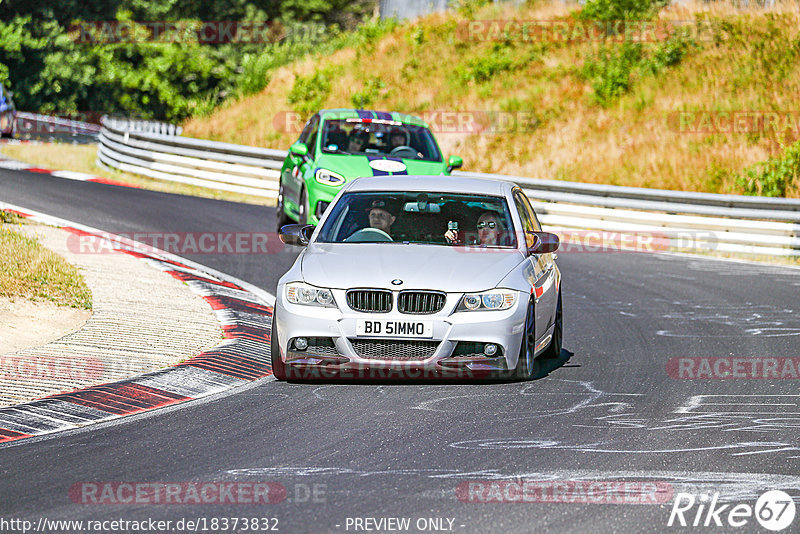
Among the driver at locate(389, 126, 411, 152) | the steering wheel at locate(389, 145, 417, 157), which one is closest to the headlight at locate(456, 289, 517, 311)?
the steering wheel at locate(389, 145, 417, 157)

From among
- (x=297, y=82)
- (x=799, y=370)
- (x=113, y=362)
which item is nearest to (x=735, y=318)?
(x=799, y=370)

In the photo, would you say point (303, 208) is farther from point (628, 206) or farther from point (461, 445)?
point (461, 445)

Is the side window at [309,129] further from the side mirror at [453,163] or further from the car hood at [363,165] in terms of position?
the side mirror at [453,163]

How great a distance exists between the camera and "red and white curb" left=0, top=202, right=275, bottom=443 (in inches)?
316

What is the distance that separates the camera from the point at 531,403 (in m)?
8.77

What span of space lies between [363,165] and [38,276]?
17.3ft

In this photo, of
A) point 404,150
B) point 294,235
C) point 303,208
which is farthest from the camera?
point 404,150

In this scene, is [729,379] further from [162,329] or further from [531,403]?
[162,329]

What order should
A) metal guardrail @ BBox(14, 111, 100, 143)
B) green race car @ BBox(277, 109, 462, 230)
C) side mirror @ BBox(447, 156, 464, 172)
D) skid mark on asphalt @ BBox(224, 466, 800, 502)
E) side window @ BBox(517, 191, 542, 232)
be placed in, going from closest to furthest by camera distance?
1. skid mark on asphalt @ BBox(224, 466, 800, 502)
2. side window @ BBox(517, 191, 542, 232)
3. green race car @ BBox(277, 109, 462, 230)
4. side mirror @ BBox(447, 156, 464, 172)
5. metal guardrail @ BBox(14, 111, 100, 143)

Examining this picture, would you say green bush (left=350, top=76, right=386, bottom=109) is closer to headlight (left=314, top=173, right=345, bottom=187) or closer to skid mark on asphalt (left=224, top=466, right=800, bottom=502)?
headlight (left=314, top=173, right=345, bottom=187)

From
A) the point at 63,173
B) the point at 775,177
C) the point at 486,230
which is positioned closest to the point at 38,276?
the point at 486,230

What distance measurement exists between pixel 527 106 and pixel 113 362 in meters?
22.7

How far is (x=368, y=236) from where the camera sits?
10078mm

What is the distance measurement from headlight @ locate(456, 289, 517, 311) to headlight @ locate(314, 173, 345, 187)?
736 centimetres
